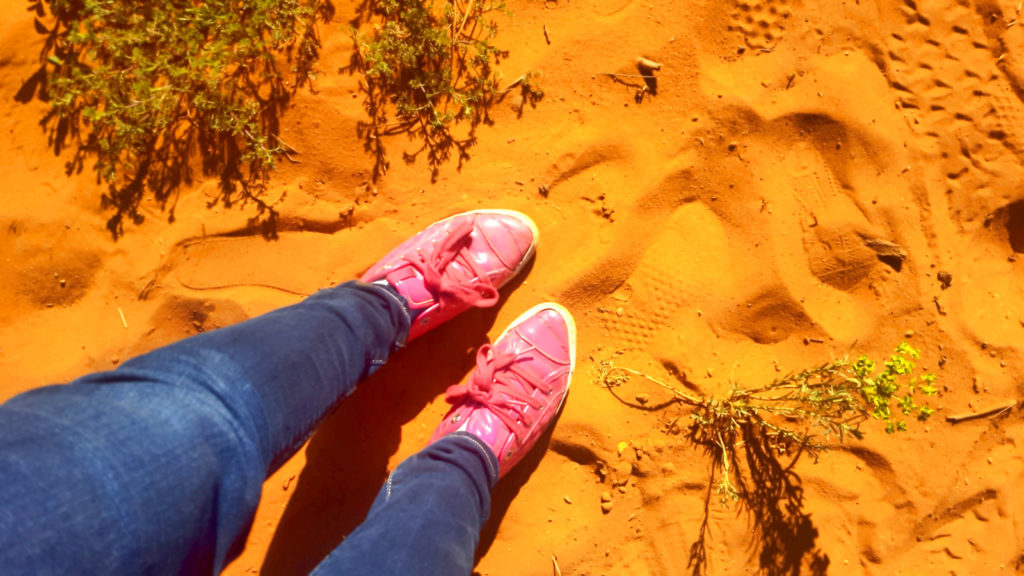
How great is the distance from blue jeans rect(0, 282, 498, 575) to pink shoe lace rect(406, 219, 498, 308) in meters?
0.37

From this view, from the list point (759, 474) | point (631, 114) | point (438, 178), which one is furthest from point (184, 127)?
point (759, 474)

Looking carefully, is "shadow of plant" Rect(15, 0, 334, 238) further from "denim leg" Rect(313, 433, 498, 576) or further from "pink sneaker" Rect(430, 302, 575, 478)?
"denim leg" Rect(313, 433, 498, 576)

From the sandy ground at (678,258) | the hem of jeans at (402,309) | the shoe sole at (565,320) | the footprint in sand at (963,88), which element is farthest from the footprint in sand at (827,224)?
the hem of jeans at (402,309)

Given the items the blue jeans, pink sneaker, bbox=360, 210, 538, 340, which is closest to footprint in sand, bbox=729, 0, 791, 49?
pink sneaker, bbox=360, 210, 538, 340

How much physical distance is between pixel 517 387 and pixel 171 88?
6.44 ft

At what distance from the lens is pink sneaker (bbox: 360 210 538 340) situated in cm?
231

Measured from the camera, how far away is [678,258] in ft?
8.17

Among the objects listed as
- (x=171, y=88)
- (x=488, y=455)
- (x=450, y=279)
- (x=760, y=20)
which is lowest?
(x=488, y=455)

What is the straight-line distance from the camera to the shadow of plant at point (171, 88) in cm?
241

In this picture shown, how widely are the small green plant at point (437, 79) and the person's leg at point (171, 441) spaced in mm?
925

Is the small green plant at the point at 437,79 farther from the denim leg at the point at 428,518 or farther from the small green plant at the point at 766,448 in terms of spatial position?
the small green plant at the point at 766,448

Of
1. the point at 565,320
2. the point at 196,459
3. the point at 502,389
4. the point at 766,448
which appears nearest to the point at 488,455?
the point at 502,389

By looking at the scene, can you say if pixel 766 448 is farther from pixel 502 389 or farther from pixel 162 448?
pixel 162 448

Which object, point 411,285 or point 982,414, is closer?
point 411,285
